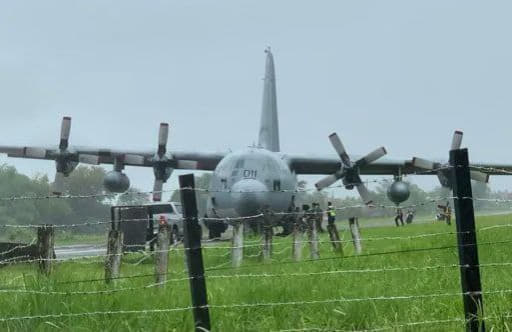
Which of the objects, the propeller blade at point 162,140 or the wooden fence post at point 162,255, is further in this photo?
the propeller blade at point 162,140

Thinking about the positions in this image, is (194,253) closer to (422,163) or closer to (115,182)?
(115,182)

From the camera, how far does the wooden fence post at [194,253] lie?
4.43 metres

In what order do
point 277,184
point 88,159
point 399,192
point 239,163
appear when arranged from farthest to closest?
point 88,159, point 399,192, point 277,184, point 239,163

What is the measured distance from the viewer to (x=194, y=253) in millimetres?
4430

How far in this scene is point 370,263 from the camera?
33.2 ft

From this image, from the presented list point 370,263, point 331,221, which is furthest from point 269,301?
point 331,221

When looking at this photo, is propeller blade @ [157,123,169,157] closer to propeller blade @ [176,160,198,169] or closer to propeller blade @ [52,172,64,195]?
propeller blade @ [176,160,198,169]

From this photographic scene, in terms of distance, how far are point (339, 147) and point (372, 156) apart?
1581 millimetres

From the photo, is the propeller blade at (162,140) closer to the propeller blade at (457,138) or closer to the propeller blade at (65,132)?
the propeller blade at (65,132)

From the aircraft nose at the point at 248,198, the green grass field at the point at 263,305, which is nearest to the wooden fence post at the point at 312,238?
the green grass field at the point at 263,305

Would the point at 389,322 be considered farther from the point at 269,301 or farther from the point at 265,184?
the point at 265,184

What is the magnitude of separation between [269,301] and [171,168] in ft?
80.6

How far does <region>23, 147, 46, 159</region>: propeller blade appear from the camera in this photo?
2989 cm

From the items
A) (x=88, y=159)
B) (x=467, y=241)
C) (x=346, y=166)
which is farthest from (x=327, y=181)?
(x=467, y=241)
